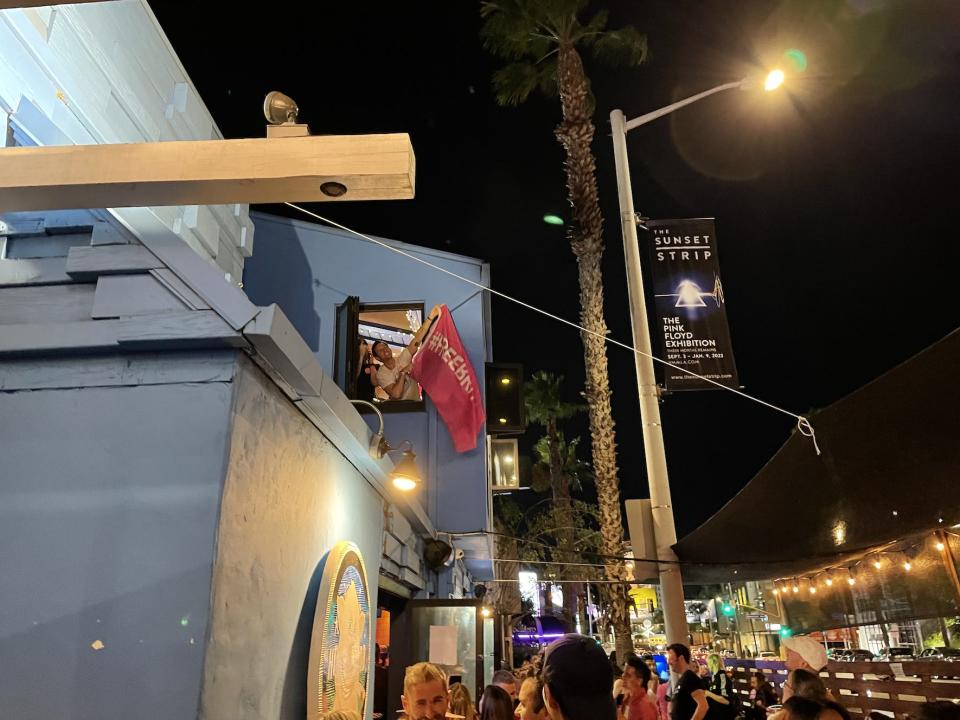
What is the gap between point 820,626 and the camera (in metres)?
13.8

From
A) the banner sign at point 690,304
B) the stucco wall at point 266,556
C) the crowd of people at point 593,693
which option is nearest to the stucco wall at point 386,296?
the crowd of people at point 593,693

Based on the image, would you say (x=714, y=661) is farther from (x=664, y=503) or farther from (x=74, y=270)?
(x=74, y=270)

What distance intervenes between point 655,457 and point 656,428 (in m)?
0.41

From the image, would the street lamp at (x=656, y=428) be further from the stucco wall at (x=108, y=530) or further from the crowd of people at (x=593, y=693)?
the stucco wall at (x=108, y=530)

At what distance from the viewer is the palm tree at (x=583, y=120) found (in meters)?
13.3

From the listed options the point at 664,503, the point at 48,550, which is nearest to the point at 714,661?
the point at 664,503

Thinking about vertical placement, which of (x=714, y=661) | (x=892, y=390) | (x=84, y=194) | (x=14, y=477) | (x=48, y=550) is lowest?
(x=714, y=661)

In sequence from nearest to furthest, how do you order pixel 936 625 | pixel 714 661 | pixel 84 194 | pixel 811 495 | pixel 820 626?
pixel 84 194
pixel 811 495
pixel 820 626
pixel 714 661
pixel 936 625

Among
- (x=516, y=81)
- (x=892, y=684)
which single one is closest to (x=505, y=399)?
(x=892, y=684)

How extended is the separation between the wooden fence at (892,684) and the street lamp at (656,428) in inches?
110

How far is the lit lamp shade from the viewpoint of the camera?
260 inches

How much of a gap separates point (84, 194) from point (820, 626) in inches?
592

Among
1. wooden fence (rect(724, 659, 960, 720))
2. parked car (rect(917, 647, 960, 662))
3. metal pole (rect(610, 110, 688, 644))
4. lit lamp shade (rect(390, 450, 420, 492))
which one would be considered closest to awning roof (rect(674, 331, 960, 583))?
metal pole (rect(610, 110, 688, 644))

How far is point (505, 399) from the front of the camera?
12.5m
